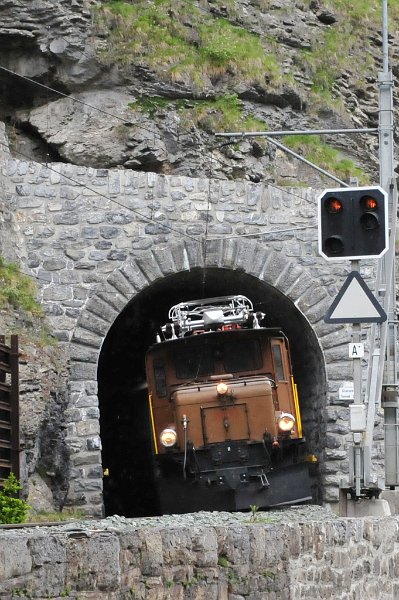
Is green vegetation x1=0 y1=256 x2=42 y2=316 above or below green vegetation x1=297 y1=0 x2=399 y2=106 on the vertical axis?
below

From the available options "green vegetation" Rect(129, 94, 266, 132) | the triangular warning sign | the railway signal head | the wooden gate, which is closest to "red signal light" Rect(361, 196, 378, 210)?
the railway signal head

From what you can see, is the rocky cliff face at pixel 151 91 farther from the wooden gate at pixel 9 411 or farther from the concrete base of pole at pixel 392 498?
the concrete base of pole at pixel 392 498

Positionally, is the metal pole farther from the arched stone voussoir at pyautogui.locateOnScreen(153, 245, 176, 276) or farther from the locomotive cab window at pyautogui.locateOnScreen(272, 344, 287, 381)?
the arched stone voussoir at pyautogui.locateOnScreen(153, 245, 176, 276)

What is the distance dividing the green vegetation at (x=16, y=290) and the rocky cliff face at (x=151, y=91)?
412 centimetres

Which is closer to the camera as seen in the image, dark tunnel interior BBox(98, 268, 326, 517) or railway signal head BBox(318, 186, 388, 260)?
railway signal head BBox(318, 186, 388, 260)

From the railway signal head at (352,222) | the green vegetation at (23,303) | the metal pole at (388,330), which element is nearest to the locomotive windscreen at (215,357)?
the green vegetation at (23,303)

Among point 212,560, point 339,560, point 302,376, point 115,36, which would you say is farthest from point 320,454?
point 212,560

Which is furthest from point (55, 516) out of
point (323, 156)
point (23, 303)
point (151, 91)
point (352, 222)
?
point (323, 156)

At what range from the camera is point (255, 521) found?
1031 cm

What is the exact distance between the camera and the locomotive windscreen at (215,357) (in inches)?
850

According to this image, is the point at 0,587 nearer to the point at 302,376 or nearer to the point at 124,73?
the point at 302,376

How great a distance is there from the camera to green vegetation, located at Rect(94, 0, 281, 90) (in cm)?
2611

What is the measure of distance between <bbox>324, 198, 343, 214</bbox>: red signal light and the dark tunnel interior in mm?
9913

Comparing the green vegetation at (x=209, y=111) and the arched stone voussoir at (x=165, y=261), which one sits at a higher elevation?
the green vegetation at (x=209, y=111)
